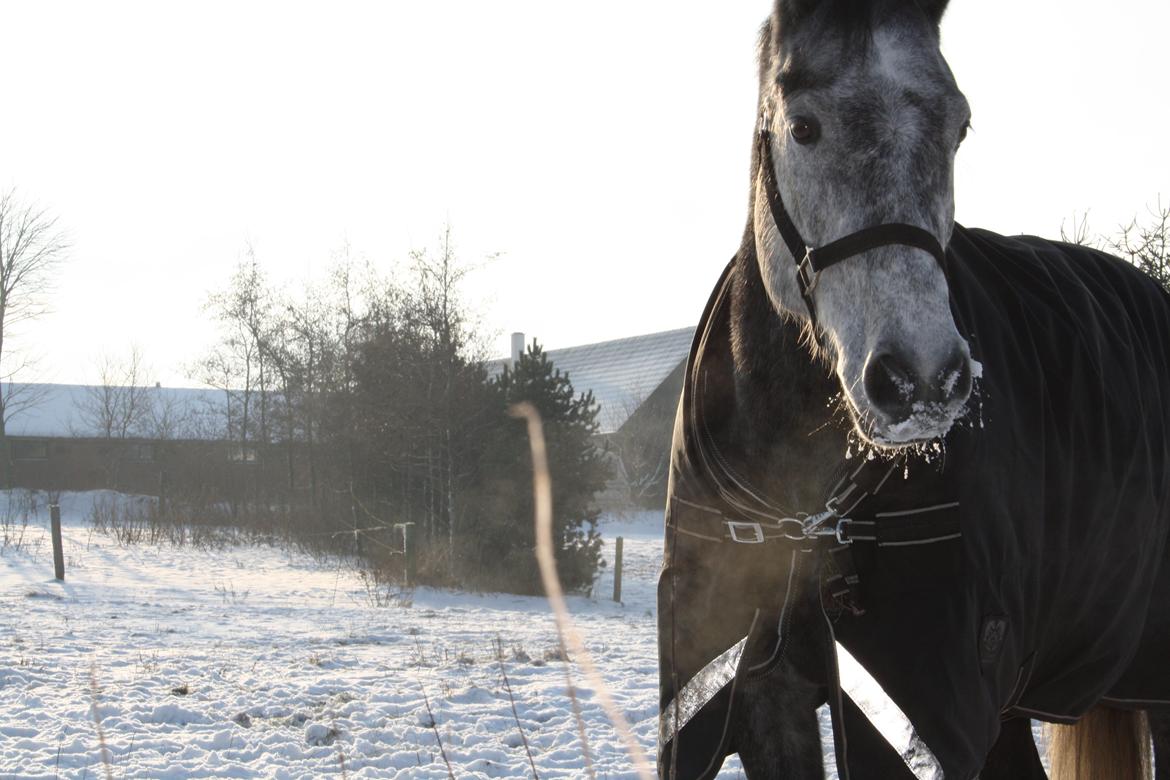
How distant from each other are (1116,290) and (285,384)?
3422cm

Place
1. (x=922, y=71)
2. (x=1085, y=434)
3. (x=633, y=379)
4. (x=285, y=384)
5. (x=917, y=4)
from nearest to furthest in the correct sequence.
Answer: (x=922, y=71) < (x=917, y=4) < (x=1085, y=434) < (x=285, y=384) < (x=633, y=379)

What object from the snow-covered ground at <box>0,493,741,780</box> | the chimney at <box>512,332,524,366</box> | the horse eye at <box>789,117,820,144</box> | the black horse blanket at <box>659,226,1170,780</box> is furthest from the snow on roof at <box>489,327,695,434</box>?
the horse eye at <box>789,117,820,144</box>

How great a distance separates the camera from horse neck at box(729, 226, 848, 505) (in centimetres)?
241

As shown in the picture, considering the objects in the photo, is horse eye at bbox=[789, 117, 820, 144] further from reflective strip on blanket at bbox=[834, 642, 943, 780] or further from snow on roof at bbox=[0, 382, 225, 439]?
snow on roof at bbox=[0, 382, 225, 439]

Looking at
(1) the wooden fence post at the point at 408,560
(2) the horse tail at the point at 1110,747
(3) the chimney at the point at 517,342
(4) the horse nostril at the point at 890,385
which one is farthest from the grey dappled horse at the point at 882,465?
(3) the chimney at the point at 517,342

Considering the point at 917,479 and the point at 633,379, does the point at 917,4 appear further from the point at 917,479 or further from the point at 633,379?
the point at 633,379

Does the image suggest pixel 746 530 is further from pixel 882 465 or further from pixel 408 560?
pixel 408 560

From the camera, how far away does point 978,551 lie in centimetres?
225

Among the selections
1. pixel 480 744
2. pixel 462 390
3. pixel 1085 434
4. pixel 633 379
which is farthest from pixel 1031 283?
pixel 633 379

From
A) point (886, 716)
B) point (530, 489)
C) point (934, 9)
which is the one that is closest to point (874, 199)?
point (934, 9)

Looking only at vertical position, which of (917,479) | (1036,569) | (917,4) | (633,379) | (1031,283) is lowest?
(1036,569)

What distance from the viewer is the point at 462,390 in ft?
62.6

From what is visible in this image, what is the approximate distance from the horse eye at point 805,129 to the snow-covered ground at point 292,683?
67.1 inches

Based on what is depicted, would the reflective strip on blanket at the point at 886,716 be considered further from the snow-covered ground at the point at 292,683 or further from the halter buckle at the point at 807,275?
the snow-covered ground at the point at 292,683
